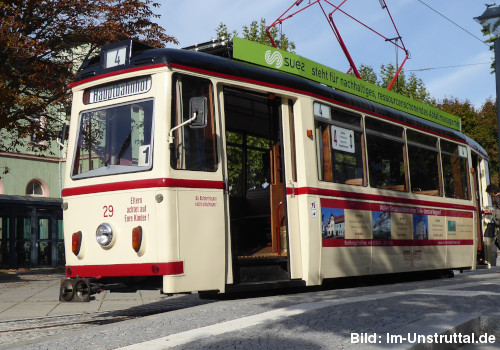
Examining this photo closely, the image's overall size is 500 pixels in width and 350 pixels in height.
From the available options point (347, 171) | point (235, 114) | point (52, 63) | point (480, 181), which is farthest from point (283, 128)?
point (52, 63)

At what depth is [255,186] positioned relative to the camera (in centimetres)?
996

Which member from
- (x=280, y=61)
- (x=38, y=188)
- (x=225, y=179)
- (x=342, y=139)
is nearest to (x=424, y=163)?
(x=342, y=139)

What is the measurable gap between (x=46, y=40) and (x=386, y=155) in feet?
38.3

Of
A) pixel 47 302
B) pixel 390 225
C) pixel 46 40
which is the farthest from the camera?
pixel 46 40

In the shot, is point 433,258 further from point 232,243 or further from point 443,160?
point 232,243

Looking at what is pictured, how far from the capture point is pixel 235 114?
9.59 metres

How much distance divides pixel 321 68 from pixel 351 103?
2.43 ft

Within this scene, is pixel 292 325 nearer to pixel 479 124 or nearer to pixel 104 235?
pixel 104 235

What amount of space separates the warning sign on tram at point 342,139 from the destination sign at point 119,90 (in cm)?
324

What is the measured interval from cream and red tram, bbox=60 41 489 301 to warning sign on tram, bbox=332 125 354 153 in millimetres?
29

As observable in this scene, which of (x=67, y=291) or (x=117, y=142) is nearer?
(x=67, y=291)

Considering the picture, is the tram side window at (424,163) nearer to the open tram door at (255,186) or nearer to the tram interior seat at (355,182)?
the tram interior seat at (355,182)

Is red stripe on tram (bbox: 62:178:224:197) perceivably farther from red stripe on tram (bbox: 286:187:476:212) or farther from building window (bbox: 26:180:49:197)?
building window (bbox: 26:180:49:197)

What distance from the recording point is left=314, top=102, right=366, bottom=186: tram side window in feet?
31.4
